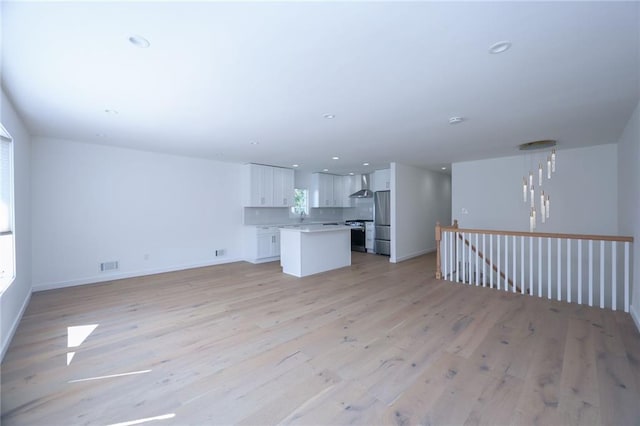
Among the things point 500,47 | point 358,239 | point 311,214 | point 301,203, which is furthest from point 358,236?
point 500,47

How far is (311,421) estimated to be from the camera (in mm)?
1710

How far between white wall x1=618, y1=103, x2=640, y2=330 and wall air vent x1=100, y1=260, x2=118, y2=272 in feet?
25.1

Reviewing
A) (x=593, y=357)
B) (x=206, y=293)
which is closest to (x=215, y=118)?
(x=206, y=293)

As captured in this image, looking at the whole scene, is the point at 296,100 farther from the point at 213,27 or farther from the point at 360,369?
the point at 360,369

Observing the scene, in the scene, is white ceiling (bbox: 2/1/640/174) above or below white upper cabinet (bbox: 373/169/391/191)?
above

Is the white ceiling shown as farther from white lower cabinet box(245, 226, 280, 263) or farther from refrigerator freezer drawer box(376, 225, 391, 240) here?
refrigerator freezer drawer box(376, 225, 391, 240)


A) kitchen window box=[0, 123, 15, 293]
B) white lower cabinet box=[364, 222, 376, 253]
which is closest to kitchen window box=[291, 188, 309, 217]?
white lower cabinet box=[364, 222, 376, 253]

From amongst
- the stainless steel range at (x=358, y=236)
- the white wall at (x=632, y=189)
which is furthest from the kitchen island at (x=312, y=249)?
the white wall at (x=632, y=189)

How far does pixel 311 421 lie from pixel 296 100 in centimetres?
274

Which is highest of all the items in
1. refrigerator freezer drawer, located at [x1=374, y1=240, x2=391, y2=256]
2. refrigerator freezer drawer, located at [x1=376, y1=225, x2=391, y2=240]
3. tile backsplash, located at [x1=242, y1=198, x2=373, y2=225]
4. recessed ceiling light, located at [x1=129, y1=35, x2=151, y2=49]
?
recessed ceiling light, located at [x1=129, y1=35, x2=151, y2=49]

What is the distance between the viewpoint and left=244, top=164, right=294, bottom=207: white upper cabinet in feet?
22.0

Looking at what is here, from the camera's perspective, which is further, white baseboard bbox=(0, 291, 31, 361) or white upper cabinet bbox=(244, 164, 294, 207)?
white upper cabinet bbox=(244, 164, 294, 207)

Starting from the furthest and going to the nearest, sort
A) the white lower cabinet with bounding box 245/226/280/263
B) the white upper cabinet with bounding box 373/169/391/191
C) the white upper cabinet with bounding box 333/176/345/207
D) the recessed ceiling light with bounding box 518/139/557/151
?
1. the white upper cabinet with bounding box 333/176/345/207
2. the white upper cabinet with bounding box 373/169/391/191
3. the white lower cabinet with bounding box 245/226/280/263
4. the recessed ceiling light with bounding box 518/139/557/151

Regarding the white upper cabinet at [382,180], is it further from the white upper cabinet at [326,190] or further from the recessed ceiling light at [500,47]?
the recessed ceiling light at [500,47]
